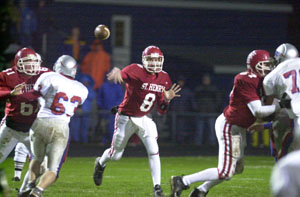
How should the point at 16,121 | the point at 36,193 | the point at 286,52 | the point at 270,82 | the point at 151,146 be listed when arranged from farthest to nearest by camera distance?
the point at 151,146 < the point at 16,121 < the point at 286,52 < the point at 270,82 < the point at 36,193

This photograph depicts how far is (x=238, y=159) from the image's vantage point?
22.0ft

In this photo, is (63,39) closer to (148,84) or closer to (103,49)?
(103,49)

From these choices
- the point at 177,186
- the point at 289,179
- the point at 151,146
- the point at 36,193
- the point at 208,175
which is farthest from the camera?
the point at 151,146

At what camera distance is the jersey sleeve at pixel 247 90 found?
6.55 metres

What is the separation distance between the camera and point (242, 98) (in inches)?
263

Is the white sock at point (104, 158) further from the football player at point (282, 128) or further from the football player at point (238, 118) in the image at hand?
the football player at point (282, 128)

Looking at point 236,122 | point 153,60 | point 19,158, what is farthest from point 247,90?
point 19,158

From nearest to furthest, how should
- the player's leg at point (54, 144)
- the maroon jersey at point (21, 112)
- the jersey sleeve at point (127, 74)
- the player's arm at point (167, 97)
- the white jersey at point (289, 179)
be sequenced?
the white jersey at point (289, 179), the player's leg at point (54, 144), the maroon jersey at point (21, 112), the player's arm at point (167, 97), the jersey sleeve at point (127, 74)

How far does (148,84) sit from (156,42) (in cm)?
1483

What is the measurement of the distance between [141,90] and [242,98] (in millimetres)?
1624

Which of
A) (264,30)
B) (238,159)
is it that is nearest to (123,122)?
(238,159)

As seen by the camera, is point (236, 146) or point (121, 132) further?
point (121, 132)

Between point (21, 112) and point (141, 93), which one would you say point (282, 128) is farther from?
point (21, 112)

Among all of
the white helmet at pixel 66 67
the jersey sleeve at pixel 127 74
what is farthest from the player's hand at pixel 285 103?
the jersey sleeve at pixel 127 74
